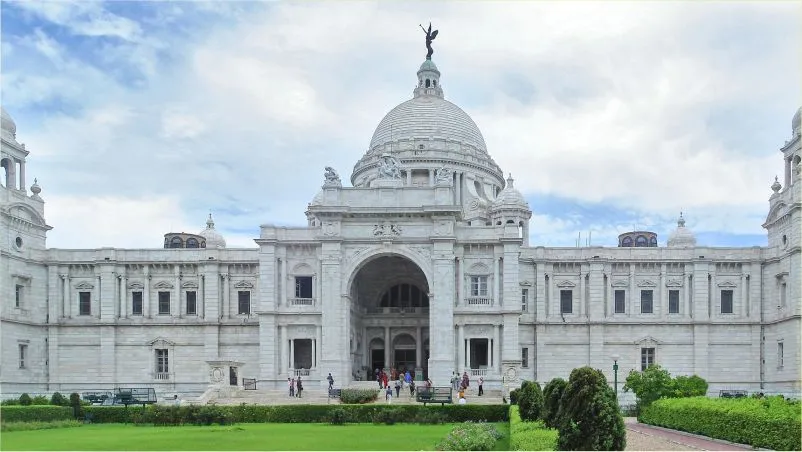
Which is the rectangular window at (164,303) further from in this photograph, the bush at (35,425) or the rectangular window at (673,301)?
the rectangular window at (673,301)

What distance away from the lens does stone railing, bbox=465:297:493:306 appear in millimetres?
55844

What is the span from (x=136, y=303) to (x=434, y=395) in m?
28.9

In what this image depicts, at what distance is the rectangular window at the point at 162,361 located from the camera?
61.5m

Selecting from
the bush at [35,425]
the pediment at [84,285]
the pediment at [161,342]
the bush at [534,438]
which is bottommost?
the bush at [35,425]

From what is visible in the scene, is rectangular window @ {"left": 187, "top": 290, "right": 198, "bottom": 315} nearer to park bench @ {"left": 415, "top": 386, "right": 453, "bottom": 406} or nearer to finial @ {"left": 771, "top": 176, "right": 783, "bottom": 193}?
park bench @ {"left": 415, "top": 386, "right": 453, "bottom": 406}

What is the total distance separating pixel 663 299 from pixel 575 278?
21.8 feet

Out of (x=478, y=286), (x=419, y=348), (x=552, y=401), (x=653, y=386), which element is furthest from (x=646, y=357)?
(x=552, y=401)

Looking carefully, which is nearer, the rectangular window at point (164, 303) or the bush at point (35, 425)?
the bush at point (35, 425)

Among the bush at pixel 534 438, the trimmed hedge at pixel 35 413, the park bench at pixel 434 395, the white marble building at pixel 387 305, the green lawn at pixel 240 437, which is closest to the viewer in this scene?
the bush at pixel 534 438

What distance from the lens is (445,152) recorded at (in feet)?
239

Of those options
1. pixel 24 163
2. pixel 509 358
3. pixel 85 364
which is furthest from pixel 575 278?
pixel 24 163

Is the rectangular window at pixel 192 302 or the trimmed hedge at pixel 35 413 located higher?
the rectangular window at pixel 192 302

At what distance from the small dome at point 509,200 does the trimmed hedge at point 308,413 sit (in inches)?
1439

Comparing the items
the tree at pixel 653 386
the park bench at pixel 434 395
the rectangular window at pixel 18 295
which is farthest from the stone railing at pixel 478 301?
the rectangular window at pixel 18 295
